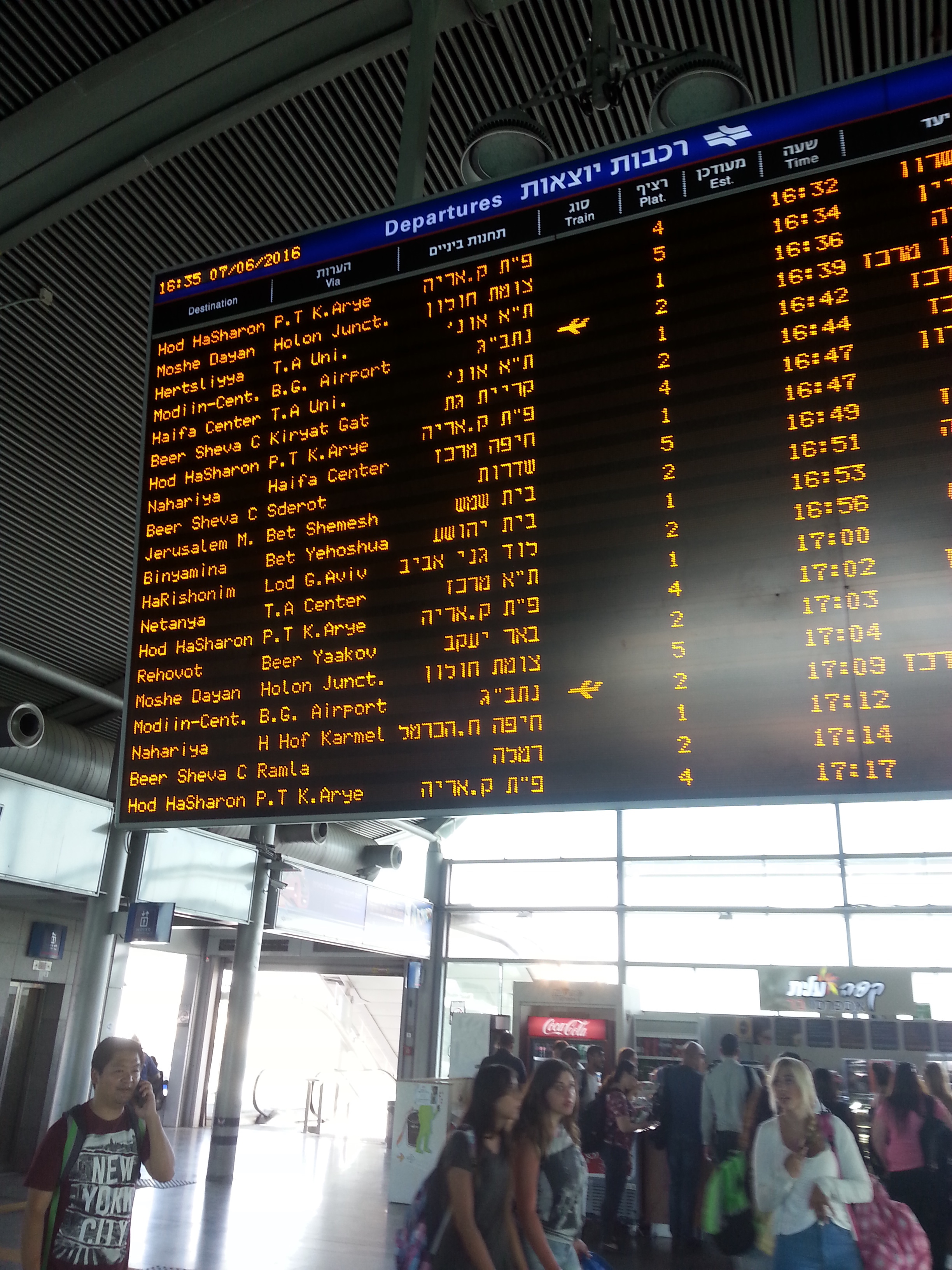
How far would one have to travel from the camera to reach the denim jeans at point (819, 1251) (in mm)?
4340

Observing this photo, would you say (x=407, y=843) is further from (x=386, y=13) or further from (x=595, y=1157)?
(x=386, y=13)

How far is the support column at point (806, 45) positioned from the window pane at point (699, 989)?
572 inches

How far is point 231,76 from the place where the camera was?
564cm

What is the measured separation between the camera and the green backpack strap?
12.6 ft

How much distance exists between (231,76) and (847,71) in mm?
3725

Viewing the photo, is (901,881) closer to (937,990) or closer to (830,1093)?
(937,990)

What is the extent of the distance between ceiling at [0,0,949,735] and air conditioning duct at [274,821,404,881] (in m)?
8.36

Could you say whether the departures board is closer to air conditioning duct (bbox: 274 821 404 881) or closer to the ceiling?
the ceiling

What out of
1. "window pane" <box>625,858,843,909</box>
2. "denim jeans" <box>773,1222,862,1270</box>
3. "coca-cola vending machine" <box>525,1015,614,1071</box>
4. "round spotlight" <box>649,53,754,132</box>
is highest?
"round spotlight" <box>649,53,754,132</box>

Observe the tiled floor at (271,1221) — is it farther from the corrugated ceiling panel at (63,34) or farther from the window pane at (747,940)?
the corrugated ceiling panel at (63,34)

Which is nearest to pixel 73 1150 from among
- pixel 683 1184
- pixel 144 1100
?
pixel 144 1100

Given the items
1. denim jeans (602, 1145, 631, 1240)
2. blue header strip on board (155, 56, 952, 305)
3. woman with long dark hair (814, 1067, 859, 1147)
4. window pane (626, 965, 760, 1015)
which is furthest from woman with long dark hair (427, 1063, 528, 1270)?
window pane (626, 965, 760, 1015)

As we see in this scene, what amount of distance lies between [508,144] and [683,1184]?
9062 mm

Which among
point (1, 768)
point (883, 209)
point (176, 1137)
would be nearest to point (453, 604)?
point (883, 209)
